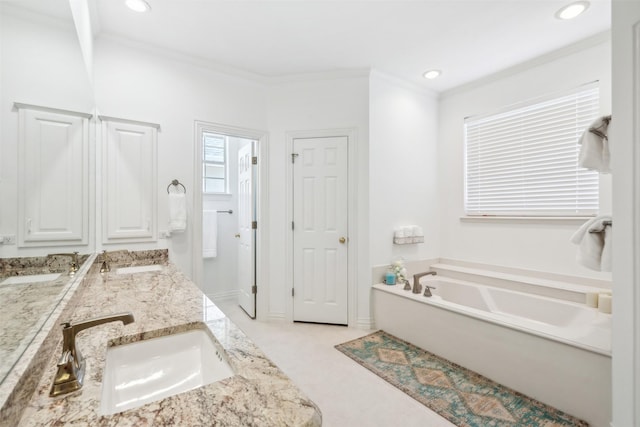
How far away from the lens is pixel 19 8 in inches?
26.6

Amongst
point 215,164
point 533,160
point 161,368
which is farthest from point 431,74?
point 161,368

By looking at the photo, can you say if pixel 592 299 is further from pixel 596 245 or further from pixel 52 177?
pixel 52 177

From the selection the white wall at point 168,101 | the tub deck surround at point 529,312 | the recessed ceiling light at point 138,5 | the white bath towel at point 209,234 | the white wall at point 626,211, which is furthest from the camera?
the white bath towel at point 209,234

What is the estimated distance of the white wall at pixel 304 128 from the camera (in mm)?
3084

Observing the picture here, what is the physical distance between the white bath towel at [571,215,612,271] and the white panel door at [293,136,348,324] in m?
1.91

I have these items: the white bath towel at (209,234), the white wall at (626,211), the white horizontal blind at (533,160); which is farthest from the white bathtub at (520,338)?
the white bath towel at (209,234)

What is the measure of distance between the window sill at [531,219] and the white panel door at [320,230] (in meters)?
1.50

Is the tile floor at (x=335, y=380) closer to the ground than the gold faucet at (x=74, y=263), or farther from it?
closer to the ground

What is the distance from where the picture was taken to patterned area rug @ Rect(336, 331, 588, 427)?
1738mm

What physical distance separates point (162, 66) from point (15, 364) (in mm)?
2703

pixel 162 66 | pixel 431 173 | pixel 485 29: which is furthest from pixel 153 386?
pixel 431 173

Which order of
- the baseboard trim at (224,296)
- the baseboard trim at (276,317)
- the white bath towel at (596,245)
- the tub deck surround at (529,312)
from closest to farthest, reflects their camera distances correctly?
1. the white bath towel at (596,245)
2. the tub deck surround at (529,312)
3. the baseboard trim at (276,317)
4. the baseboard trim at (224,296)

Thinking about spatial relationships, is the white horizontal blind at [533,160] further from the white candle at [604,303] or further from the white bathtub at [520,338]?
the white bathtub at [520,338]

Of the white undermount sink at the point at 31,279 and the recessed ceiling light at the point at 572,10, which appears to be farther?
the recessed ceiling light at the point at 572,10
